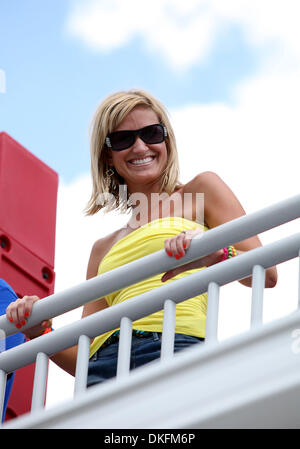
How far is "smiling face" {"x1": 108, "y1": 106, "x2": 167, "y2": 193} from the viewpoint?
3.44 m

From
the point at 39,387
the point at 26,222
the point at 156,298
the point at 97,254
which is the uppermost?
the point at 26,222

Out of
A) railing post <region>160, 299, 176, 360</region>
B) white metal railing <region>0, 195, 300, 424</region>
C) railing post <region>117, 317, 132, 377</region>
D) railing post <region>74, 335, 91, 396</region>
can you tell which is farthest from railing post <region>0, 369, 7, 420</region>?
railing post <region>160, 299, 176, 360</region>

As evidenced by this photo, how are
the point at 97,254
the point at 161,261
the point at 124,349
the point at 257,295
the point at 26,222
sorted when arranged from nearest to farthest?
the point at 257,295 < the point at 124,349 < the point at 161,261 < the point at 97,254 < the point at 26,222

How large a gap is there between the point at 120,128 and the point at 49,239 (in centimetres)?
174

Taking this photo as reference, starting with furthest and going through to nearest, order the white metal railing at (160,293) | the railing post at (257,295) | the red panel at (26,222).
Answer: the red panel at (26,222) < the white metal railing at (160,293) < the railing post at (257,295)

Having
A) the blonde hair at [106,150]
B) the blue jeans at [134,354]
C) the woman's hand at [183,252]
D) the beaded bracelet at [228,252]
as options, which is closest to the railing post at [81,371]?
the blue jeans at [134,354]

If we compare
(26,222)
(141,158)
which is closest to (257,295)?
(141,158)

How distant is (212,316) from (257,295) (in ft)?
0.47

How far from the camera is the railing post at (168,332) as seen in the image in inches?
98.2

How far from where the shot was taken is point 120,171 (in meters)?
3.51

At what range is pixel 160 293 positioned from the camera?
8.66 ft

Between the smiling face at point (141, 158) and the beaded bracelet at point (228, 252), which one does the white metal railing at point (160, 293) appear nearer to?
the beaded bracelet at point (228, 252)

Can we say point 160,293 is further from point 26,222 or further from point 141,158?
point 26,222

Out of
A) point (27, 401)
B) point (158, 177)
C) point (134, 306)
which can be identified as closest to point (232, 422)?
point (134, 306)
